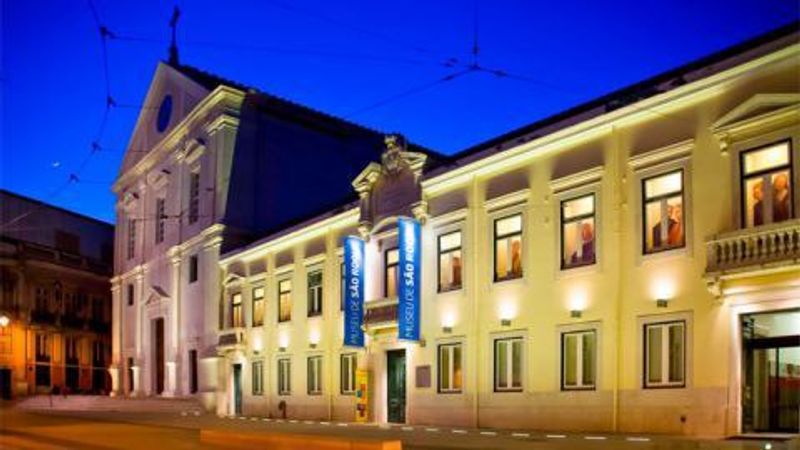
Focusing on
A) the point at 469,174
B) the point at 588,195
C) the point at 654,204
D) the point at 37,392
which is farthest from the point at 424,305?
the point at 37,392

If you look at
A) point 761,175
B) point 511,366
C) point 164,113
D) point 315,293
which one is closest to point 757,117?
point 761,175

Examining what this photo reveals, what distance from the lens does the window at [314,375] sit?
35.0 m

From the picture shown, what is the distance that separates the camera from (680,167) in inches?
823

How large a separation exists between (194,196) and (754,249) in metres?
35.1

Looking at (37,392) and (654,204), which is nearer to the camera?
(654,204)

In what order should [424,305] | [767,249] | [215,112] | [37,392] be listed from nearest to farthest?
[767,249], [424,305], [215,112], [37,392]

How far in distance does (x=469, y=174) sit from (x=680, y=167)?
769 cm

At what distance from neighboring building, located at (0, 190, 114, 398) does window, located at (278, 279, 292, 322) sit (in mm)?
30299

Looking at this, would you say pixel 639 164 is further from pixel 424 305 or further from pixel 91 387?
pixel 91 387

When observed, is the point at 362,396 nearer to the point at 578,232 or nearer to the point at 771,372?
the point at 578,232

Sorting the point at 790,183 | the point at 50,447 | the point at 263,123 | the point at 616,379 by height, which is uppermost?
the point at 263,123

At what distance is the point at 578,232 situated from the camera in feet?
77.7

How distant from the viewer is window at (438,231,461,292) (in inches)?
1101

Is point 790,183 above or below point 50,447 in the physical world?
above
